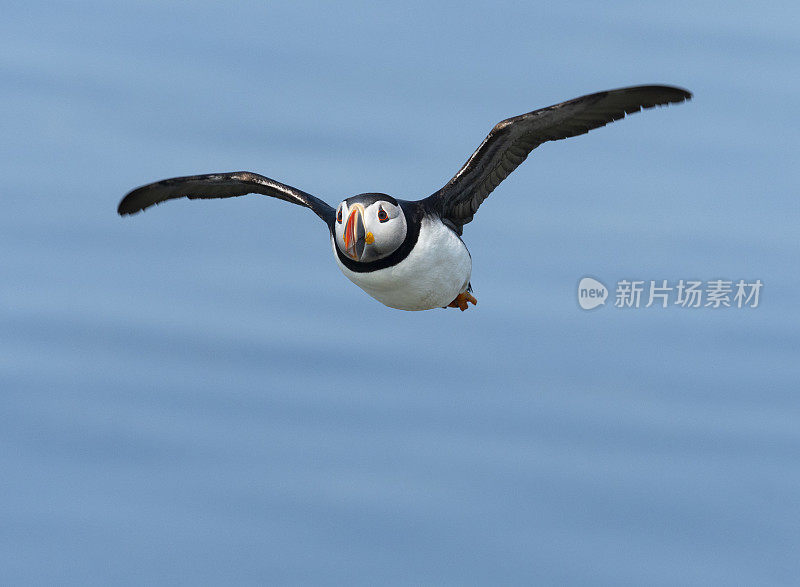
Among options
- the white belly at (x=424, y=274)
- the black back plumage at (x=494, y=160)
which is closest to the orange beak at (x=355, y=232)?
the black back plumage at (x=494, y=160)

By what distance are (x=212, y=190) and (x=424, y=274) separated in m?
4.52

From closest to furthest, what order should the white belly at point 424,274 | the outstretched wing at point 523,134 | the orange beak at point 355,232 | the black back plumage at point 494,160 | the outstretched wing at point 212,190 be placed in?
1. the outstretched wing at point 523,134
2. the black back plumage at point 494,160
3. the orange beak at point 355,232
4. the white belly at point 424,274
5. the outstretched wing at point 212,190

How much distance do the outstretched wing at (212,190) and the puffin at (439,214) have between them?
0.21ft

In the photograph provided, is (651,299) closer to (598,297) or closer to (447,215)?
(598,297)

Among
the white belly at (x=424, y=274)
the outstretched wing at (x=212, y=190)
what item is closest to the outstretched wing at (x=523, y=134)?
the white belly at (x=424, y=274)

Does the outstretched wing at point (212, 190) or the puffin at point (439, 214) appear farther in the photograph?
the outstretched wing at point (212, 190)

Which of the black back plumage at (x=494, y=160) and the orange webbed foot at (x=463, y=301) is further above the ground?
the black back plumage at (x=494, y=160)

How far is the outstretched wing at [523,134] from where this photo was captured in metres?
16.1

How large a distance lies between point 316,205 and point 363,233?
200 centimetres

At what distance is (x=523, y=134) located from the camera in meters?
17.3

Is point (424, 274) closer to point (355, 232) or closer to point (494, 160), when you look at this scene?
point (355, 232)

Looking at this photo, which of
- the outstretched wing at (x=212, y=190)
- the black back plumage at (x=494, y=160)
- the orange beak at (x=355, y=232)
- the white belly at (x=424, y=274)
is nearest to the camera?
the black back plumage at (x=494, y=160)

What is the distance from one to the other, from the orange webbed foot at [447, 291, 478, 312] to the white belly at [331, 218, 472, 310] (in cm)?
87

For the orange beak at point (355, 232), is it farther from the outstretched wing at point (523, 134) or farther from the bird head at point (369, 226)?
the outstretched wing at point (523, 134)
